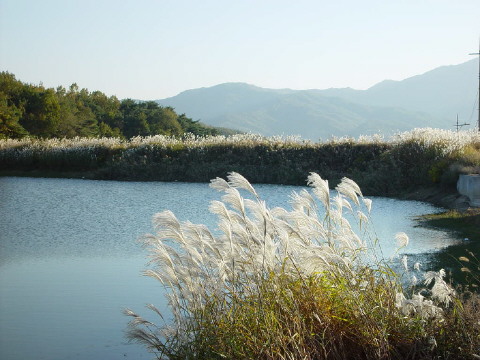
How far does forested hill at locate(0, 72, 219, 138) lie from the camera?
3266cm

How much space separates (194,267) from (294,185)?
15067 millimetres

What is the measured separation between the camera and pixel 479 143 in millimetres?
16984

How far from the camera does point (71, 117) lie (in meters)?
35.6

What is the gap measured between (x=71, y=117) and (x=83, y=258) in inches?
1138

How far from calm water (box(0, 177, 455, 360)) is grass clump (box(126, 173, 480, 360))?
1.63 feet

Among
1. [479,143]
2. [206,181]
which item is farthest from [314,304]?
[206,181]

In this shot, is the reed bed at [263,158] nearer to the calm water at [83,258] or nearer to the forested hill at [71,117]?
the calm water at [83,258]

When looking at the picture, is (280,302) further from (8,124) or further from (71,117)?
(71,117)

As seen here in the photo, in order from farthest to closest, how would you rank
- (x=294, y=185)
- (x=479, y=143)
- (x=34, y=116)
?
(x=34, y=116) < (x=294, y=185) < (x=479, y=143)

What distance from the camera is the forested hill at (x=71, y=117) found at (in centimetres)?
3266

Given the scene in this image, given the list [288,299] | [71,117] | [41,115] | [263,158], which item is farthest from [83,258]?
[71,117]

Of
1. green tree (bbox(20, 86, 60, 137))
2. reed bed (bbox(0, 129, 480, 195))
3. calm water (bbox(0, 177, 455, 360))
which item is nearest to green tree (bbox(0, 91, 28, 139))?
green tree (bbox(20, 86, 60, 137))

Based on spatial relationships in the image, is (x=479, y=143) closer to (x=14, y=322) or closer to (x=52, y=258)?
(x=52, y=258)

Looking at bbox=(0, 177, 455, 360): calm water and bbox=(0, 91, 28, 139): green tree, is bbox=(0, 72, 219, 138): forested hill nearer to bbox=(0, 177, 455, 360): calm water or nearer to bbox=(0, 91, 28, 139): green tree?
bbox=(0, 91, 28, 139): green tree
